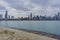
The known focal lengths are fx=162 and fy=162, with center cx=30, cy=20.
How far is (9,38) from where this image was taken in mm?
7379

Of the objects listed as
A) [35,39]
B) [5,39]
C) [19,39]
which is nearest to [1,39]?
[5,39]

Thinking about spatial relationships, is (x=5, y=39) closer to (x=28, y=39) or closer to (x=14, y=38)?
(x=14, y=38)

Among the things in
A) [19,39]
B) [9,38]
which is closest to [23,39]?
[19,39]

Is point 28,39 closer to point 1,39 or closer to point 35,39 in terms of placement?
point 35,39

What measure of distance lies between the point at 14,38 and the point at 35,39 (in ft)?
3.17

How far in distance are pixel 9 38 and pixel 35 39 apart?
1.19 metres

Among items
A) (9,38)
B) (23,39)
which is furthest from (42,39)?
(9,38)

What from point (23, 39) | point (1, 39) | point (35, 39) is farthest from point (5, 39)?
point (35, 39)

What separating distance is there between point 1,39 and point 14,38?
0.58 meters

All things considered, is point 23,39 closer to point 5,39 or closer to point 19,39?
point 19,39

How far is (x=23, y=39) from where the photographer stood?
24.0ft

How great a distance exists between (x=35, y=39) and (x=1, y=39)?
5.06 ft

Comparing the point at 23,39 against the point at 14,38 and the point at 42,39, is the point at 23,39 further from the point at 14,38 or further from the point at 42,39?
the point at 42,39

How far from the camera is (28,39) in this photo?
741cm
